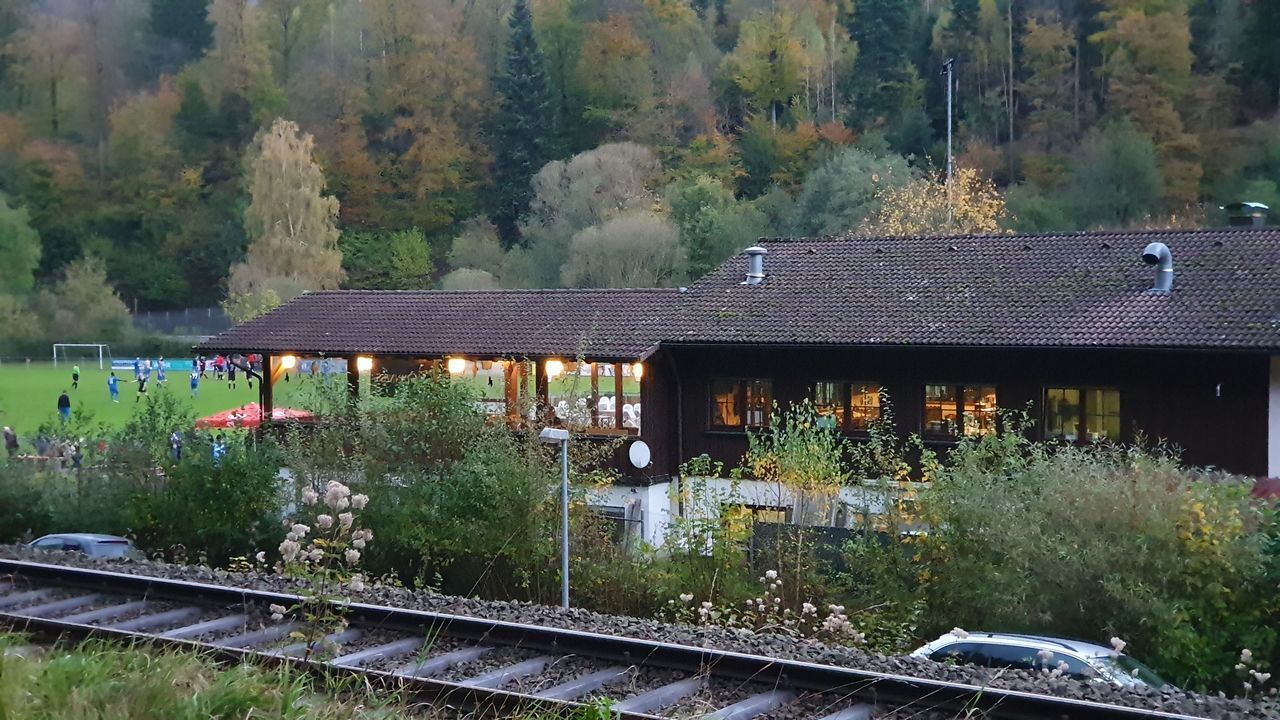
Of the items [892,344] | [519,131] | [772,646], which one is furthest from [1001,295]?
[519,131]

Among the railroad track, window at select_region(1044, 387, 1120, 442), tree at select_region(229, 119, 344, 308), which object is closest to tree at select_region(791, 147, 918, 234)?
tree at select_region(229, 119, 344, 308)

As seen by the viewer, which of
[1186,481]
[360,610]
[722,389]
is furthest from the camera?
[722,389]

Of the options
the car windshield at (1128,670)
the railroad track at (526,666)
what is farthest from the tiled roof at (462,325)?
the railroad track at (526,666)

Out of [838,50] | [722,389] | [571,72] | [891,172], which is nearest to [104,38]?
[571,72]

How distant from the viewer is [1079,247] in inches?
1091

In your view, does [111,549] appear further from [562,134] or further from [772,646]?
[562,134]

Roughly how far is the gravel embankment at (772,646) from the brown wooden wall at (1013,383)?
550 inches

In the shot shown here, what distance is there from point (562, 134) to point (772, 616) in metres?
70.1

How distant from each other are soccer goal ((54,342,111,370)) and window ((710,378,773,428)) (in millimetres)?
55511

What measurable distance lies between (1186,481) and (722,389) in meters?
13.1

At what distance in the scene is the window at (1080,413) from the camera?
24.1m

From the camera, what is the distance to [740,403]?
27453mm

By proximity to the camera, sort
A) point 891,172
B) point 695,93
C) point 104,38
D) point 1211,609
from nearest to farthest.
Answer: point 1211,609, point 891,172, point 695,93, point 104,38

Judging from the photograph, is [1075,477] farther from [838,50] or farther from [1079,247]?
[838,50]
